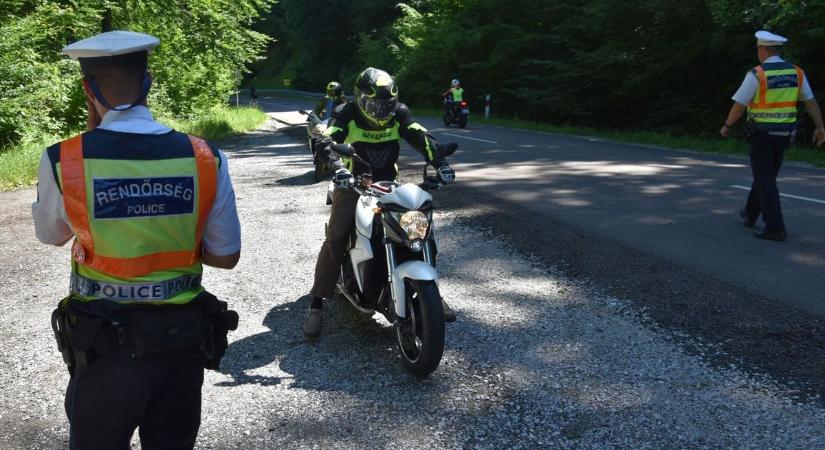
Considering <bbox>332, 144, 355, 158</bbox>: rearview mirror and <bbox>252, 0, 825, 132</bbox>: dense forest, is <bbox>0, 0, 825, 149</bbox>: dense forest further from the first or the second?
<bbox>332, 144, 355, 158</bbox>: rearview mirror

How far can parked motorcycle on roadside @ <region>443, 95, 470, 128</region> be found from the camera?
2381 centimetres

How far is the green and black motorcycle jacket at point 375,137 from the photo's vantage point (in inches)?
→ 192

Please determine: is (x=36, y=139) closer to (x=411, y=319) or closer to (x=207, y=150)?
(x=411, y=319)

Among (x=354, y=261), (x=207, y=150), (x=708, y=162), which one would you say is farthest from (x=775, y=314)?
(x=708, y=162)

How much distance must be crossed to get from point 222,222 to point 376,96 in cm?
258

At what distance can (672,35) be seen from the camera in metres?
23.1

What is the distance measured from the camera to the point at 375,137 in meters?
4.94

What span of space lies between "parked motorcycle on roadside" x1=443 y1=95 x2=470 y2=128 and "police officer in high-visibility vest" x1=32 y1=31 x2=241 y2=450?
2200cm

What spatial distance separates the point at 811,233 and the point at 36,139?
1373 cm

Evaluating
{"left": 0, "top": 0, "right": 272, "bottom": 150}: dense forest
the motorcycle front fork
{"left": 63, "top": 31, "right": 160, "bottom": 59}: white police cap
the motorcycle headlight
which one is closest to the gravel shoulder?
the motorcycle front fork

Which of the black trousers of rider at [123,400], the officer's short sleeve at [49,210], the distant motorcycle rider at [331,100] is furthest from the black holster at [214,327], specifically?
the distant motorcycle rider at [331,100]

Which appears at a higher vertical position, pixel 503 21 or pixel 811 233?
pixel 503 21

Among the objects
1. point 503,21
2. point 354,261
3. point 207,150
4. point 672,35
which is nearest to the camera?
point 207,150

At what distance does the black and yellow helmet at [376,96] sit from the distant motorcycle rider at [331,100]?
24.5 feet
